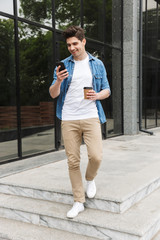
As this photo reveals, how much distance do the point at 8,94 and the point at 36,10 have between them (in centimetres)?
209

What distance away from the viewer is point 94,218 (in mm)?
3188

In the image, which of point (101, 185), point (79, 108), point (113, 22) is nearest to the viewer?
point (79, 108)

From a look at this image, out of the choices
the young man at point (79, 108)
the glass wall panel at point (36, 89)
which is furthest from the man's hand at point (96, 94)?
the glass wall panel at point (36, 89)

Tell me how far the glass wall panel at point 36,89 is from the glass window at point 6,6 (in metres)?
0.38

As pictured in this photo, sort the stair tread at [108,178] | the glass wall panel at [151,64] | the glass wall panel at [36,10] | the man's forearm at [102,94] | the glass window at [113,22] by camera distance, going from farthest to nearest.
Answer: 1. the glass wall panel at [151,64]
2. the glass window at [113,22]
3. the glass wall panel at [36,10]
4. the stair tread at [108,178]
5. the man's forearm at [102,94]

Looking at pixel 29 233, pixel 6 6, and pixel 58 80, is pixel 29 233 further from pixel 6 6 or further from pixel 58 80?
pixel 6 6

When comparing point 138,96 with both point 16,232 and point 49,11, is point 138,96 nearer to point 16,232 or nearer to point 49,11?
point 49,11

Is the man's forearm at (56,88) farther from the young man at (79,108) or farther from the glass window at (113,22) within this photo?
the glass window at (113,22)

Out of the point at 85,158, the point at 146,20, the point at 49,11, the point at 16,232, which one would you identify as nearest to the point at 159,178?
the point at 85,158

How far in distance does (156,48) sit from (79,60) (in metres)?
9.97

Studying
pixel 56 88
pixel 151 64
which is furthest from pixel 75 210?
pixel 151 64

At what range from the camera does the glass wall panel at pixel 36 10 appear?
6214 mm

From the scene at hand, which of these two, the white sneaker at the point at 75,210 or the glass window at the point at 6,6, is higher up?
the glass window at the point at 6,6

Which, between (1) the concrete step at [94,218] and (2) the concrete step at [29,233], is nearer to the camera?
(1) the concrete step at [94,218]
